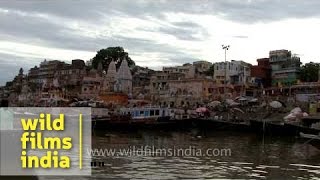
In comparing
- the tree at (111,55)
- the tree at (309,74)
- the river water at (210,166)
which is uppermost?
the tree at (111,55)

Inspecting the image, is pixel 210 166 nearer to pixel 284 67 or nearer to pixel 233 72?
pixel 284 67

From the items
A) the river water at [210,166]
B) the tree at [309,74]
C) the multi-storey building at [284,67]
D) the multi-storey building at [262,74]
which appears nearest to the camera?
the river water at [210,166]

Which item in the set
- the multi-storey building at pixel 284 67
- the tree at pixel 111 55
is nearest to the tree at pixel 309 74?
the multi-storey building at pixel 284 67

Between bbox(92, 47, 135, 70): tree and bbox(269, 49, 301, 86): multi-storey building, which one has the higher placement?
bbox(92, 47, 135, 70): tree

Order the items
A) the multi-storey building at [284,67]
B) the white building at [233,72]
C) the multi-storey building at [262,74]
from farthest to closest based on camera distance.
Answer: the white building at [233,72]
the multi-storey building at [262,74]
the multi-storey building at [284,67]

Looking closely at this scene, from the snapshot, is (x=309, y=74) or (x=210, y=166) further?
(x=309, y=74)

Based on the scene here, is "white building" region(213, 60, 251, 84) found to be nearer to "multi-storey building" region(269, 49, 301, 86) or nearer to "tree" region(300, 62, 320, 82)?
"multi-storey building" region(269, 49, 301, 86)

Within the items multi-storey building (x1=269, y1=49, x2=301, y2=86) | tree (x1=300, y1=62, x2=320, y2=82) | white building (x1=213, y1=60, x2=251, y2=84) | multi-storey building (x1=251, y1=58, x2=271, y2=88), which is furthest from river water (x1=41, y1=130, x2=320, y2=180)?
white building (x1=213, y1=60, x2=251, y2=84)

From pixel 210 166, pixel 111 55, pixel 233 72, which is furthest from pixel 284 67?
pixel 210 166

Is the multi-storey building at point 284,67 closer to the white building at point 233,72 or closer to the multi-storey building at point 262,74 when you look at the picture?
the multi-storey building at point 262,74

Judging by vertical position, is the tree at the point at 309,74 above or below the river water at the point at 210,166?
above

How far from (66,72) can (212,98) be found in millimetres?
55471

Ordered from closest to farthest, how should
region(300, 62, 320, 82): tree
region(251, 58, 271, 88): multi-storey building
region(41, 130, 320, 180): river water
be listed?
region(41, 130, 320, 180): river water < region(300, 62, 320, 82): tree < region(251, 58, 271, 88): multi-storey building

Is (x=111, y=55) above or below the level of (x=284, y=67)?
above
